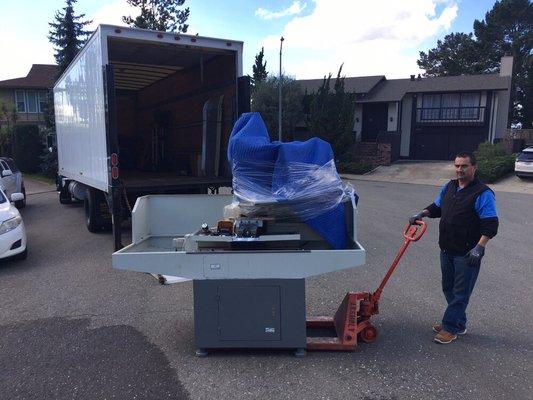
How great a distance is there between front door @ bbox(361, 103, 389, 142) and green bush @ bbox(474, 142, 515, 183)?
930cm

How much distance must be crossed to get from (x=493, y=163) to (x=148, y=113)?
57.7 ft

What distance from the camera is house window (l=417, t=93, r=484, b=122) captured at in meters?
32.3

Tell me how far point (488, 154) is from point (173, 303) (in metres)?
23.3

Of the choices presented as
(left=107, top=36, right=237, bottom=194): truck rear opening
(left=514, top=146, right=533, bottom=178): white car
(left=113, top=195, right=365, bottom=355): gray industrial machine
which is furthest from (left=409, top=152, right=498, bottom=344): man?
(left=514, top=146, right=533, bottom=178): white car

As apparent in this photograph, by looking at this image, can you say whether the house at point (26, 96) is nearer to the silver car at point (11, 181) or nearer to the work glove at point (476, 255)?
the silver car at point (11, 181)

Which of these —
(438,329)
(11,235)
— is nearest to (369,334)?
(438,329)

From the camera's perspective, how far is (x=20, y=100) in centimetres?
3912

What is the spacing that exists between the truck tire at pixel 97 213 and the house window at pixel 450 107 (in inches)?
1121

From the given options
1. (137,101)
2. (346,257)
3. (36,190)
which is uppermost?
(137,101)

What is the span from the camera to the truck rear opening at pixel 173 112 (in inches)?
327

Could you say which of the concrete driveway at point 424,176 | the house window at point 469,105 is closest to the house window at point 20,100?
the concrete driveway at point 424,176

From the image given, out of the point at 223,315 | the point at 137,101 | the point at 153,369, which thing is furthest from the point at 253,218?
the point at 137,101

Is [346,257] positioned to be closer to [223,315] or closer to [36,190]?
[223,315]

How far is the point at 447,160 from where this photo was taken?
106ft
